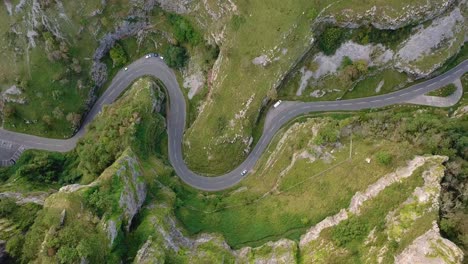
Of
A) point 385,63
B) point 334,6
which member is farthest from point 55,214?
point 385,63

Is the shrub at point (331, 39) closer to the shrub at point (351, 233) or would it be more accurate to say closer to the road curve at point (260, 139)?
the road curve at point (260, 139)

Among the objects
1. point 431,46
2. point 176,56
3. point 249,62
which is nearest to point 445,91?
point 431,46

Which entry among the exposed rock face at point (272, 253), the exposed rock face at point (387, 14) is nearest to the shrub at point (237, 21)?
the exposed rock face at point (387, 14)

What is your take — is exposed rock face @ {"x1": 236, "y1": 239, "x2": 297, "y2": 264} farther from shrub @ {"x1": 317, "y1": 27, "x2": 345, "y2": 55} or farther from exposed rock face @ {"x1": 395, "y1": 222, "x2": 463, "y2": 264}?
shrub @ {"x1": 317, "y1": 27, "x2": 345, "y2": 55}

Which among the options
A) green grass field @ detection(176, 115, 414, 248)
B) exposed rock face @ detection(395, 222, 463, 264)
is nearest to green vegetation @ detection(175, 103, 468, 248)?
green grass field @ detection(176, 115, 414, 248)

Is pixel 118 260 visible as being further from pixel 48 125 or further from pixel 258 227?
pixel 48 125

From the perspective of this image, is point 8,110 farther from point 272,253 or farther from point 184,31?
point 272,253
